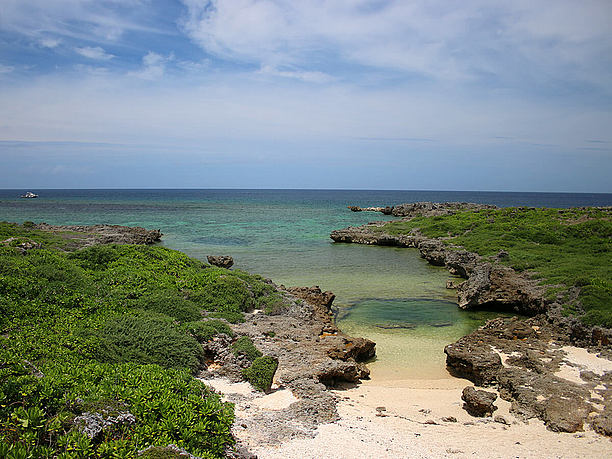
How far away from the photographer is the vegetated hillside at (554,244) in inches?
703

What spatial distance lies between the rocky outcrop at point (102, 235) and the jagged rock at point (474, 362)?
2282 centimetres

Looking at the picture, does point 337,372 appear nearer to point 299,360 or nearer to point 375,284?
point 299,360

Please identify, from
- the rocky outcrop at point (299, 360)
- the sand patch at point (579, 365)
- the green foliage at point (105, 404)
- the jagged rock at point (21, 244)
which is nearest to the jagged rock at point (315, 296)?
the rocky outcrop at point (299, 360)

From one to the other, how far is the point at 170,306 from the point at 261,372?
5.45 meters

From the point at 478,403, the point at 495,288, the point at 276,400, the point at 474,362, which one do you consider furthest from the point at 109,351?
the point at 495,288

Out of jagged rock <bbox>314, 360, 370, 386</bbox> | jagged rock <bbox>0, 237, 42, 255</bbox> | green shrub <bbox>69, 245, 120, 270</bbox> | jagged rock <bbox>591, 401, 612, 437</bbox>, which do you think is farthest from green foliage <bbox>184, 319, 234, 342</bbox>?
jagged rock <bbox>591, 401, 612, 437</bbox>

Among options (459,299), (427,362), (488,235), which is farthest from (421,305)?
(488,235)

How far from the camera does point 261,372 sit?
1136 cm

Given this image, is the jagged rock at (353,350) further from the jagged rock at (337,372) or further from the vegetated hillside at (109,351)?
the vegetated hillside at (109,351)

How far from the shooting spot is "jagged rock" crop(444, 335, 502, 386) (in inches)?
511

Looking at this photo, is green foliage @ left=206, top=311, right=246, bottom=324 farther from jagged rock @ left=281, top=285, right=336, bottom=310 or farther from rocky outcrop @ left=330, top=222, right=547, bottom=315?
rocky outcrop @ left=330, top=222, right=547, bottom=315

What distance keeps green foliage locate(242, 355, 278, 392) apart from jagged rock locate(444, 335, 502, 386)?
21.2ft

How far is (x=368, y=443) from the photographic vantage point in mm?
8836

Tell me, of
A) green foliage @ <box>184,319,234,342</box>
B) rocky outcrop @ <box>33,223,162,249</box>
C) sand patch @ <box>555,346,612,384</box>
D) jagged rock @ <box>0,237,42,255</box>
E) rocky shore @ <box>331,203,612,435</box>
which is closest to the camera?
rocky shore @ <box>331,203,612,435</box>
